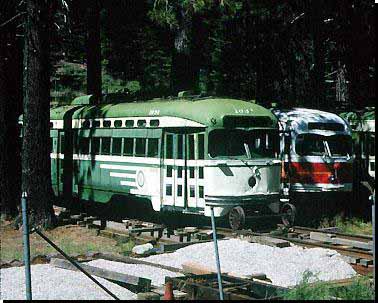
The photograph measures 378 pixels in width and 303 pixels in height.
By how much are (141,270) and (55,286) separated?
6.04 ft

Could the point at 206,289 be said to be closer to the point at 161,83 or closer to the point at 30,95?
the point at 30,95

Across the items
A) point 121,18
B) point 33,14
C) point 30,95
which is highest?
point 121,18

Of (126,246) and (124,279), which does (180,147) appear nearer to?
(126,246)

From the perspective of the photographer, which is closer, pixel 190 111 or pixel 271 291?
pixel 271 291

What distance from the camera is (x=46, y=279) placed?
10.8 metres

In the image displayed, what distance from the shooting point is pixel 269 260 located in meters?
12.9

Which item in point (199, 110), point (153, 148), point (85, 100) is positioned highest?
point (85, 100)

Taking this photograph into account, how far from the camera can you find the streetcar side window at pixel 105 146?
755 inches

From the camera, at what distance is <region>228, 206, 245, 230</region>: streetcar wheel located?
16.6 meters

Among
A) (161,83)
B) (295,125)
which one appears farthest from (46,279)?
(161,83)

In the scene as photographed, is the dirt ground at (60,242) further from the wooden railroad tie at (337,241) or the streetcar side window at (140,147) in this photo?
the wooden railroad tie at (337,241)

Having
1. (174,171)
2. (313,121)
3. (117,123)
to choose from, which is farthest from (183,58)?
(174,171)

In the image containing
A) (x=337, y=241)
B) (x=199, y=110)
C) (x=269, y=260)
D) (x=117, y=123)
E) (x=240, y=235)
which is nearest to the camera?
(x=269, y=260)

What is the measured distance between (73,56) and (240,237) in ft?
92.6
